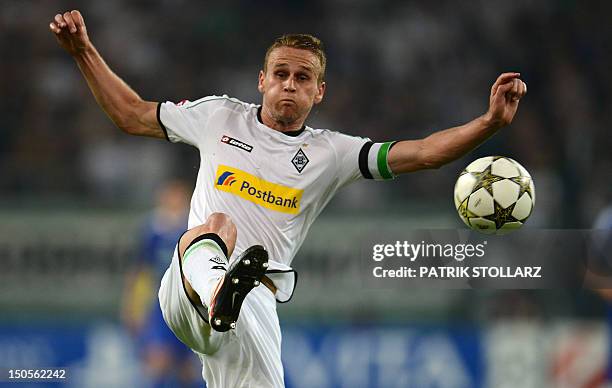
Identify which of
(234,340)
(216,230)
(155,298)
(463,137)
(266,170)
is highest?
(155,298)

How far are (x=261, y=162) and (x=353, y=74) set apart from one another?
735 cm

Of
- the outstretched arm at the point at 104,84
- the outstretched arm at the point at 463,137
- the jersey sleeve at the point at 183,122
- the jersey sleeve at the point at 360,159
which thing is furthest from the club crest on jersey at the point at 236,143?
→ the outstretched arm at the point at 463,137

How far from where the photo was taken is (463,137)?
499cm

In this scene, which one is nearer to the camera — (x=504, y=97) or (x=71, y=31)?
(x=504, y=97)

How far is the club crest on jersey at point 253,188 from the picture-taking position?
516cm

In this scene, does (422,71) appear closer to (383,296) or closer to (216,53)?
(216,53)

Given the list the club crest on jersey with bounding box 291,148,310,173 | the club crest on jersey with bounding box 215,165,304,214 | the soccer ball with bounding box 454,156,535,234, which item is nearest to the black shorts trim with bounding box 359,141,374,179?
the club crest on jersey with bounding box 291,148,310,173

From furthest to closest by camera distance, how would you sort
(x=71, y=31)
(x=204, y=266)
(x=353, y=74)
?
(x=353, y=74)
(x=71, y=31)
(x=204, y=266)

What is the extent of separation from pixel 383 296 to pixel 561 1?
585cm

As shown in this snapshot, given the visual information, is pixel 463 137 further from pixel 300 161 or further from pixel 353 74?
pixel 353 74

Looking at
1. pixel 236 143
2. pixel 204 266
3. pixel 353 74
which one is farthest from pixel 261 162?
pixel 353 74

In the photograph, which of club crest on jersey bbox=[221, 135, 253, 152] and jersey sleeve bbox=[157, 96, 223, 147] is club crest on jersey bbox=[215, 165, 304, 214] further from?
jersey sleeve bbox=[157, 96, 223, 147]

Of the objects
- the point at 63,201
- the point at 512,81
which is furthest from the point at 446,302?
the point at 512,81

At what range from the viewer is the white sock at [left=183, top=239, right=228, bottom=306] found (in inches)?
174
